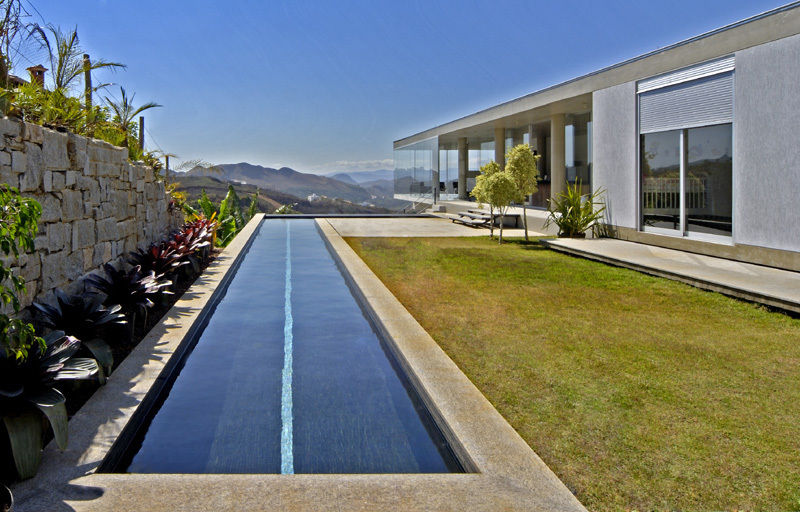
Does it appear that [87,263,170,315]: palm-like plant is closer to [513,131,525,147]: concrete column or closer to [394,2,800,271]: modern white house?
[394,2,800,271]: modern white house

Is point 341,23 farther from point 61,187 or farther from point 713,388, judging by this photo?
point 713,388

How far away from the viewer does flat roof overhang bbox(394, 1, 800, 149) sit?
31.8 ft

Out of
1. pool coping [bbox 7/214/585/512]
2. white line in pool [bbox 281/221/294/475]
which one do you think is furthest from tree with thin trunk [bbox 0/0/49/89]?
pool coping [bbox 7/214/585/512]

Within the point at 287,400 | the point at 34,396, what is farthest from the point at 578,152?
the point at 34,396

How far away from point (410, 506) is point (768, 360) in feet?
13.2

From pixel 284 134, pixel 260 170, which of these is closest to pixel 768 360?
pixel 284 134

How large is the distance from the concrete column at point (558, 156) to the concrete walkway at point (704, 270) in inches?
222

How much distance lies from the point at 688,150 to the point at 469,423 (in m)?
10.1

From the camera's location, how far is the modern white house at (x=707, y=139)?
31.4 ft

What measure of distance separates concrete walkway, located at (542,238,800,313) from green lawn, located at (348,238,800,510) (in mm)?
223

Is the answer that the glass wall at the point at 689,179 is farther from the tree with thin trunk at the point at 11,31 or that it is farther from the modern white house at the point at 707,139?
the tree with thin trunk at the point at 11,31

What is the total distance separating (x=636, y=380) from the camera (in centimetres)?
473

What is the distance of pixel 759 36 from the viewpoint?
32.6 ft

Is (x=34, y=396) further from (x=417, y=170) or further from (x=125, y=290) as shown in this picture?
(x=417, y=170)
